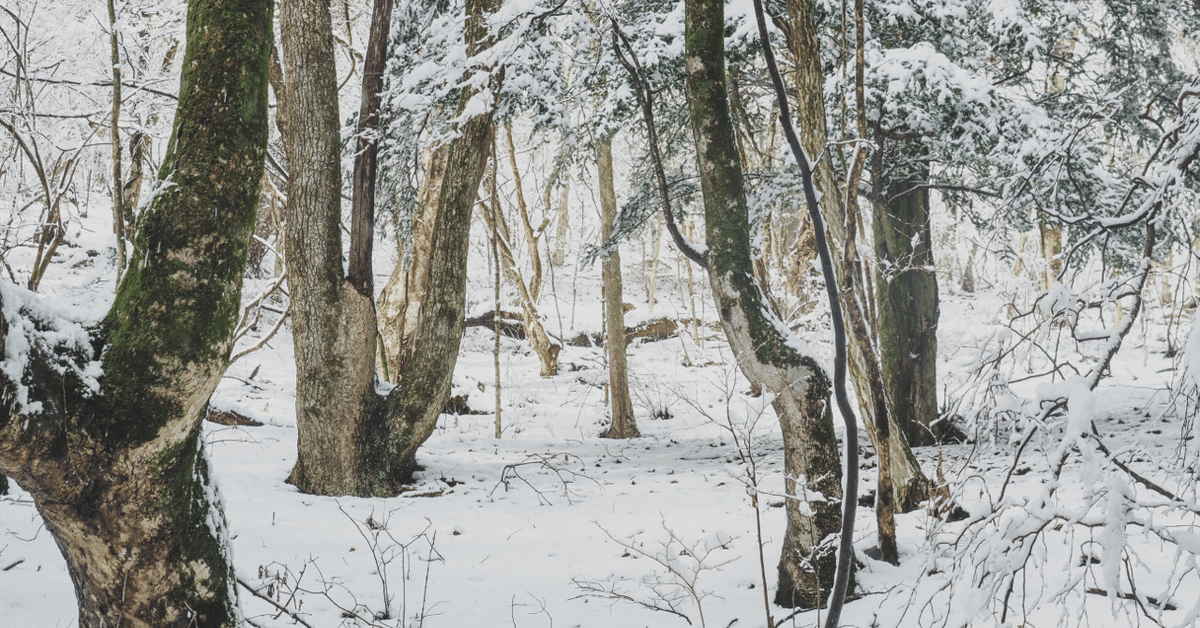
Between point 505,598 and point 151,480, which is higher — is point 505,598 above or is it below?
below

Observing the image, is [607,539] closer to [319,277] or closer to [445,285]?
[445,285]

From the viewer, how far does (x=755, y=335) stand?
338 cm

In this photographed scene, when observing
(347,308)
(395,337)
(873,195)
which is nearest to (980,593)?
(347,308)

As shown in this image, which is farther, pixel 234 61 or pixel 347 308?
pixel 347 308

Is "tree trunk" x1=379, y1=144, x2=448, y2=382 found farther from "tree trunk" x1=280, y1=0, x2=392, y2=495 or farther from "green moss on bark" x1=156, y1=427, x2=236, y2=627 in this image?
"green moss on bark" x1=156, y1=427, x2=236, y2=627

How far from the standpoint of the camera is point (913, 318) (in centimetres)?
757

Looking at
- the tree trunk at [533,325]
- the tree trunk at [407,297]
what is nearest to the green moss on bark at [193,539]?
the tree trunk at [407,297]

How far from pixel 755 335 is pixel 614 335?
5.41m

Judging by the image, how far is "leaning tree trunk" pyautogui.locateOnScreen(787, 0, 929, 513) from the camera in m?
3.67

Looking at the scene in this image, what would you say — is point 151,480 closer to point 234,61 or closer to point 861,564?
point 234,61

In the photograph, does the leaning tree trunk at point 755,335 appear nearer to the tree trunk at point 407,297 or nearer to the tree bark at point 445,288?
the tree bark at point 445,288

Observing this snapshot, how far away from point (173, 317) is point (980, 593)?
88.3 inches

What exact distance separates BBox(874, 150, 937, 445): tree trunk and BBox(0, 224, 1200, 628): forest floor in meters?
0.60

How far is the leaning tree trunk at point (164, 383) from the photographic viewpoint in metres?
1.83
